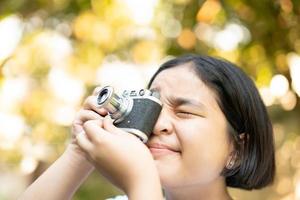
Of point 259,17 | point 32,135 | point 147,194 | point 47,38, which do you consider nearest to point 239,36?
point 259,17

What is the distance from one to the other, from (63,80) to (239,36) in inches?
33.2

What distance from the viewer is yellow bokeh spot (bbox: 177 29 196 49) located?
1.91m

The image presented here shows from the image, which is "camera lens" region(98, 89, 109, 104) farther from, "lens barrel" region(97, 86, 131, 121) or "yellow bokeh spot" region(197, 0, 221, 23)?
"yellow bokeh spot" region(197, 0, 221, 23)

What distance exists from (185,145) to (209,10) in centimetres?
100

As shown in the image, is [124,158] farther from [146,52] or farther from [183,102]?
[146,52]

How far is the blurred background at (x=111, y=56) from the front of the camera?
1.74 metres

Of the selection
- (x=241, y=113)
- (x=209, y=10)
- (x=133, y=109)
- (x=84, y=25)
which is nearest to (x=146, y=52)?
(x=84, y=25)

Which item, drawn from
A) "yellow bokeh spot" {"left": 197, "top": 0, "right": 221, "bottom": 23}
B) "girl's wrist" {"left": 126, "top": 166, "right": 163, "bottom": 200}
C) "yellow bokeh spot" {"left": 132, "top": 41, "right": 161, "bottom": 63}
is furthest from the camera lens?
"yellow bokeh spot" {"left": 132, "top": 41, "right": 161, "bottom": 63}

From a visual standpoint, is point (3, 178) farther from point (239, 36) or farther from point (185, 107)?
point (185, 107)

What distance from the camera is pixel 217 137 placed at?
803 millimetres

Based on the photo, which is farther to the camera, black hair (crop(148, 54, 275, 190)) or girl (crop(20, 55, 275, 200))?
black hair (crop(148, 54, 275, 190))

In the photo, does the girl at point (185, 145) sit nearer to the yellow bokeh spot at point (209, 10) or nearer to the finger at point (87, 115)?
the finger at point (87, 115)

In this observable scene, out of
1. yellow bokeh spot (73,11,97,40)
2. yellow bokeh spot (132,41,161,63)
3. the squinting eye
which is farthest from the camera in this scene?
yellow bokeh spot (132,41,161,63)

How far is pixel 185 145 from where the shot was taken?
2.50 ft
